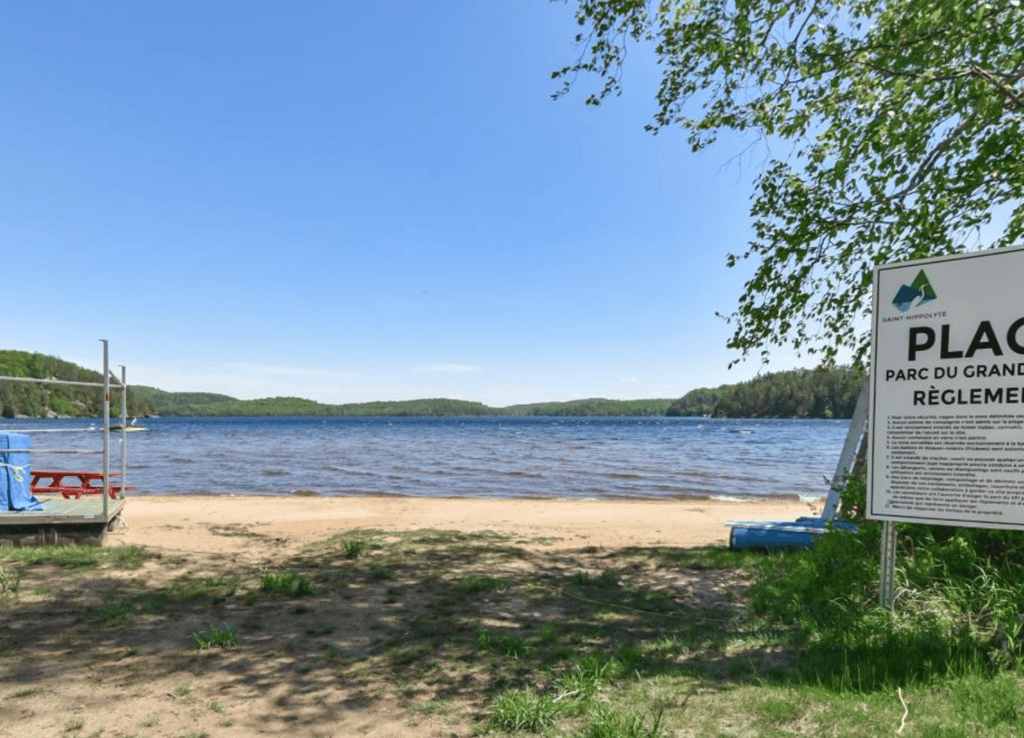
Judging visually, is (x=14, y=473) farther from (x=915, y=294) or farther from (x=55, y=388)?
(x=55, y=388)

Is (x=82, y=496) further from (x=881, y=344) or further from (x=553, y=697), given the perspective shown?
(x=881, y=344)

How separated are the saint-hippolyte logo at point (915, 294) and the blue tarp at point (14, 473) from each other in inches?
444

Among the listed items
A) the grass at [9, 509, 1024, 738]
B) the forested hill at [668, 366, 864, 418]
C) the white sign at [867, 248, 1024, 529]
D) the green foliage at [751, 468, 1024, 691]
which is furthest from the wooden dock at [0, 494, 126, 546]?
the forested hill at [668, 366, 864, 418]

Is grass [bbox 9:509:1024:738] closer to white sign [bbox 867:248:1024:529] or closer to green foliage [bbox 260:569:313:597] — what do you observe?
green foliage [bbox 260:569:313:597]

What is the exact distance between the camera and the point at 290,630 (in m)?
5.82

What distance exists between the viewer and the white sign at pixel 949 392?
15.2ft

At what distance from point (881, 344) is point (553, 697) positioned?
12.3 feet

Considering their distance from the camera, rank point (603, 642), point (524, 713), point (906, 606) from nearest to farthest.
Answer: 1. point (524, 713)
2. point (906, 606)
3. point (603, 642)

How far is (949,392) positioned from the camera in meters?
4.93

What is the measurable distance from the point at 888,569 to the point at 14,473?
11430mm

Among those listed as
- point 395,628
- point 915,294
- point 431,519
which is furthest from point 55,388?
point 915,294

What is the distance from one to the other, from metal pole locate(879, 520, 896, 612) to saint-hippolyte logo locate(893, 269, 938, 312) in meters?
1.71

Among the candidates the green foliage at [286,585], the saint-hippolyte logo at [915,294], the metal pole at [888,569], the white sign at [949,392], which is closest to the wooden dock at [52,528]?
the green foliage at [286,585]

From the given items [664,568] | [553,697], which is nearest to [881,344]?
[553,697]
